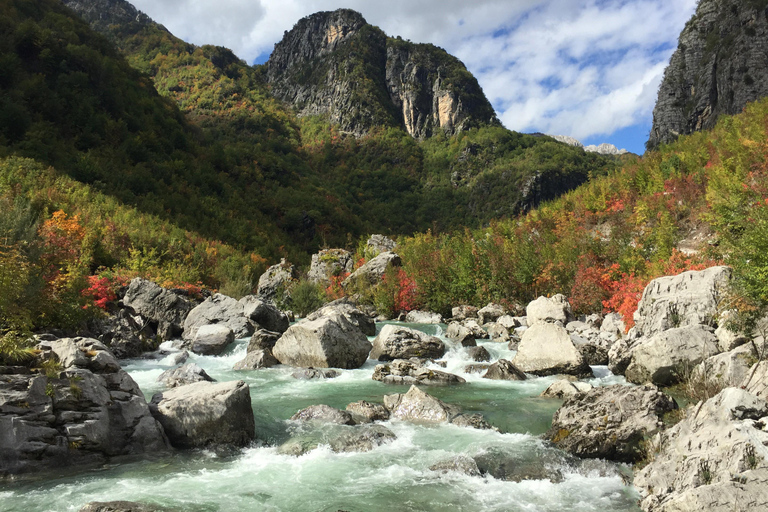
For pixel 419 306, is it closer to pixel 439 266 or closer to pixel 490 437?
pixel 439 266

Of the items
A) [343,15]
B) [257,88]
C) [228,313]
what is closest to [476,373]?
[228,313]

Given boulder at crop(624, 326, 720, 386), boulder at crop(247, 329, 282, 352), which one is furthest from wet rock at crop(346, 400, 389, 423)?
boulder at crop(247, 329, 282, 352)

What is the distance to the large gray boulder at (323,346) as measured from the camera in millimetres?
16000

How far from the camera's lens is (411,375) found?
1466 cm

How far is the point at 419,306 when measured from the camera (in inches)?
1179

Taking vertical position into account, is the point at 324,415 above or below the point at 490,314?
below

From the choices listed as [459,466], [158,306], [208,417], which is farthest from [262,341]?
[459,466]

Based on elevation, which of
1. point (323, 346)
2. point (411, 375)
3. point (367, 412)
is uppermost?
point (323, 346)

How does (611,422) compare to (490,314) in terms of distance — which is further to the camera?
(490,314)

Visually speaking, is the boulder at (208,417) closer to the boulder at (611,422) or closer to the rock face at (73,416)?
the rock face at (73,416)

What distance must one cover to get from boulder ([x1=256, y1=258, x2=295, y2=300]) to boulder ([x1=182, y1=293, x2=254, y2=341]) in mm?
11929

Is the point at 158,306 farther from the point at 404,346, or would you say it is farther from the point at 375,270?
the point at 375,270

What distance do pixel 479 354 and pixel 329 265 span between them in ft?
78.7

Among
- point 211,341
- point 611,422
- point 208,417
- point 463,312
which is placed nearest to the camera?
point 611,422
